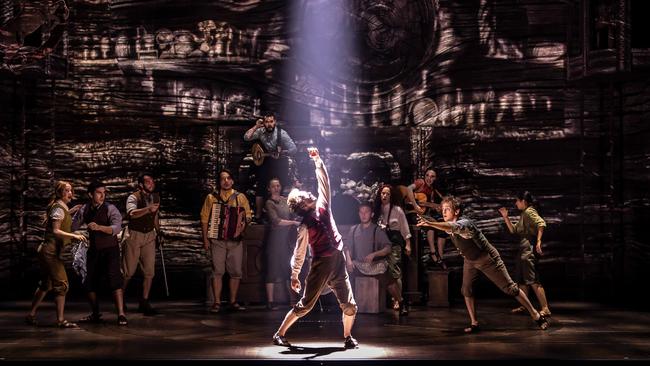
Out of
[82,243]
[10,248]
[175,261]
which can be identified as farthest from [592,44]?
[10,248]

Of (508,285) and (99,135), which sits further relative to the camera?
(99,135)

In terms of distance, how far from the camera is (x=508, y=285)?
10367 mm

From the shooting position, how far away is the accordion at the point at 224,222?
1224cm

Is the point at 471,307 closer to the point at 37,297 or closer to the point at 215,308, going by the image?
the point at 215,308

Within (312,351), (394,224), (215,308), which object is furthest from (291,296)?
(312,351)

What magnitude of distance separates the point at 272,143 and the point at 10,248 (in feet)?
14.8

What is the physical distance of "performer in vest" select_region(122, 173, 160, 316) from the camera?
11763 mm

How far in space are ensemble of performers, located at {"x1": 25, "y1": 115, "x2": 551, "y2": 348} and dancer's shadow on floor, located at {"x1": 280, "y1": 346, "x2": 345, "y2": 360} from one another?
16cm

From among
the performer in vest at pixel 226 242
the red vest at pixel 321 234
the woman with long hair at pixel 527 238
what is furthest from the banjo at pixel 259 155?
the red vest at pixel 321 234

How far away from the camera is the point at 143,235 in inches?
467

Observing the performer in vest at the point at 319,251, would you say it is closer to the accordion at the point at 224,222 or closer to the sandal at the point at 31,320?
the accordion at the point at 224,222

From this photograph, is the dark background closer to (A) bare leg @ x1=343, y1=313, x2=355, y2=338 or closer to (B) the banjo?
(B) the banjo

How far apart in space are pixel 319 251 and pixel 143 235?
3469mm

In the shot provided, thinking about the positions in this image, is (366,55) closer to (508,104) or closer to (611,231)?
(508,104)
